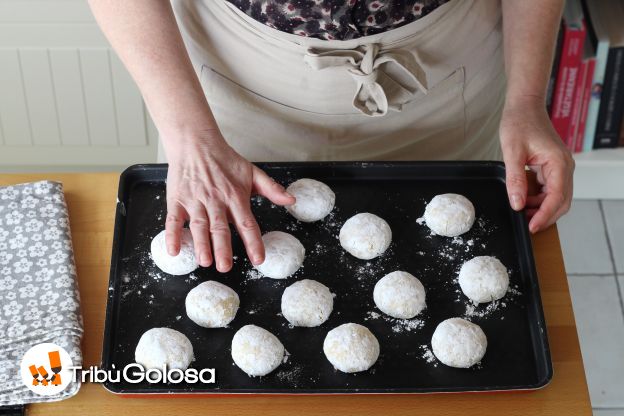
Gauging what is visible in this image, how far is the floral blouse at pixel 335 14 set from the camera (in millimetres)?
1228

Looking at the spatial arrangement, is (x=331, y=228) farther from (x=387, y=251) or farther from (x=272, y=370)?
(x=272, y=370)

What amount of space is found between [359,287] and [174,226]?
1.03ft

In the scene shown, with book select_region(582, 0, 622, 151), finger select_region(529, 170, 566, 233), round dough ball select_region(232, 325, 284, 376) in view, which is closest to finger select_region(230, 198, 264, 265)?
round dough ball select_region(232, 325, 284, 376)

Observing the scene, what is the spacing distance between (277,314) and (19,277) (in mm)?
419

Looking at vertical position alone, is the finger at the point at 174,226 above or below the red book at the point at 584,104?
above

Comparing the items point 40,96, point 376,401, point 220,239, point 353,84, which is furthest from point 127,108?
point 376,401

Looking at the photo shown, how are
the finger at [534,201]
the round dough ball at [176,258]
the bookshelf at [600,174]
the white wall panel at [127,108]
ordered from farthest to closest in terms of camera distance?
1. the bookshelf at [600,174]
2. the white wall panel at [127,108]
3. the finger at [534,201]
4. the round dough ball at [176,258]

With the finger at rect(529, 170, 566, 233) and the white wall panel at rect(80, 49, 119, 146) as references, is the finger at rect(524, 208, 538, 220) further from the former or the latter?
the white wall panel at rect(80, 49, 119, 146)

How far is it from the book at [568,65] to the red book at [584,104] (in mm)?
29

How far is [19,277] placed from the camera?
1.22 meters

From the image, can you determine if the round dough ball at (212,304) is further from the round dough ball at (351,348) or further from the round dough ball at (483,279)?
the round dough ball at (483,279)

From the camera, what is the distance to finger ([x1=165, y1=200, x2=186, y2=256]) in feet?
3.79

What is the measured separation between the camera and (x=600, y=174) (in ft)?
8.21

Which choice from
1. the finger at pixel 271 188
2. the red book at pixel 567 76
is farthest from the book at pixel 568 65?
the finger at pixel 271 188
